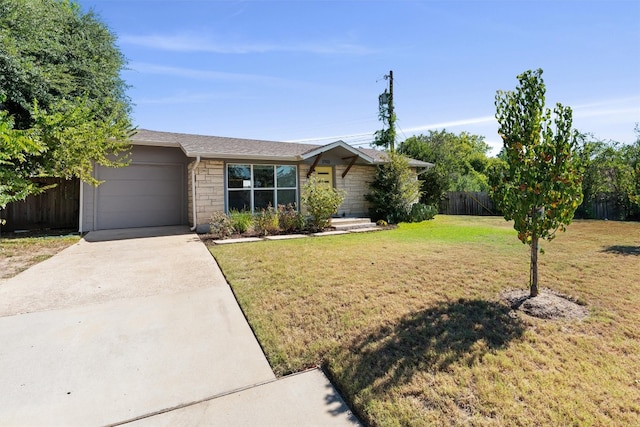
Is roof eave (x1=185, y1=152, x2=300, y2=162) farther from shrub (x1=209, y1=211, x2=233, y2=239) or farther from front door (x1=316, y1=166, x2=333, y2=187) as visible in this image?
shrub (x1=209, y1=211, x2=233, y2=239)

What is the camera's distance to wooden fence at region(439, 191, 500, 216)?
59.8 feet

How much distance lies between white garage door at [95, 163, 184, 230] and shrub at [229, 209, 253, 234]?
3.62 metres

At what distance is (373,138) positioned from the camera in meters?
24.3

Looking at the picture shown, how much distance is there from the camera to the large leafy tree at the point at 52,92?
325 inches

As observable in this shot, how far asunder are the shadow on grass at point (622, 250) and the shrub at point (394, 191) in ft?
22.1

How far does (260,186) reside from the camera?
11258mm

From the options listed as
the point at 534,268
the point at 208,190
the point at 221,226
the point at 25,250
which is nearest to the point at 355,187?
the point at 208,190

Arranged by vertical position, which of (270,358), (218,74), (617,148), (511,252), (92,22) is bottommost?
(270,358)

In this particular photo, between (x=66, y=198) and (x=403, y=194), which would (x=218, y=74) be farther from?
(x=403, y=194)

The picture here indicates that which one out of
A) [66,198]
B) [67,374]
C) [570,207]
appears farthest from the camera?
[66,198]

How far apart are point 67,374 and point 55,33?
12783mm

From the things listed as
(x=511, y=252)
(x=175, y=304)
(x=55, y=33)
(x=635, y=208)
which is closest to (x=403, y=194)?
(x=511, y=252)

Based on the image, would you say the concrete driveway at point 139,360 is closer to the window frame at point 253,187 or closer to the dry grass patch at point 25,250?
the dry grass patch at point 25,250

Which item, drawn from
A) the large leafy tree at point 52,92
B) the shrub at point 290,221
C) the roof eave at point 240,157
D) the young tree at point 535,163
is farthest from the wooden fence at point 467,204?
the large leafy tree at point 52,92
